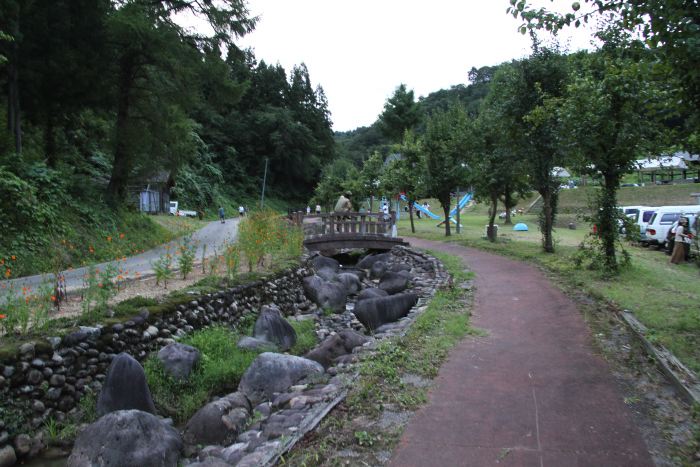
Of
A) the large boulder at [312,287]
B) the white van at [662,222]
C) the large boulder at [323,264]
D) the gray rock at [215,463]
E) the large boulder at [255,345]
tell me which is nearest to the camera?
the gray rock at [215,463]

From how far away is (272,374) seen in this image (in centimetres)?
635

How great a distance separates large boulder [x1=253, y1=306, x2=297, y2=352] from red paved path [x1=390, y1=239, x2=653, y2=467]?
337cm

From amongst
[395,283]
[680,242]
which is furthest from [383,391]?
[680,242]

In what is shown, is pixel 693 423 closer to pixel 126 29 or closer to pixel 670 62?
pixel 670 62

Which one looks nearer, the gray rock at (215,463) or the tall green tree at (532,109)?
the gray rock at (215,463)

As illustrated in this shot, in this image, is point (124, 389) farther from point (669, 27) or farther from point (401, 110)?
point (401, 110)

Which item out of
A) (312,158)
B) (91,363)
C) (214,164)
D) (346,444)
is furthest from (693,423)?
(312,158)

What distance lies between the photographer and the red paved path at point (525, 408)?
3.68m

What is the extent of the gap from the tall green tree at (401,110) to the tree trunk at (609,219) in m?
41.3

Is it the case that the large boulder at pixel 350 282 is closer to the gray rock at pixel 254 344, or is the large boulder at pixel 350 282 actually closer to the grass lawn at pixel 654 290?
the grass lawn at pixel 654 290

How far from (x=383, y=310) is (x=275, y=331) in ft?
7.75

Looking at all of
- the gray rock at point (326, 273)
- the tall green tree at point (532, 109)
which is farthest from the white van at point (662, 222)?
the gray rock at point (326, 273)

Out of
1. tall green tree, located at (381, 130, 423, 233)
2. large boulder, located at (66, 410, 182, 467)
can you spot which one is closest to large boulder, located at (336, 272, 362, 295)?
large boulder, located at (66, 410, 182, 467)

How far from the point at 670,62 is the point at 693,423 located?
3499 millimetres
